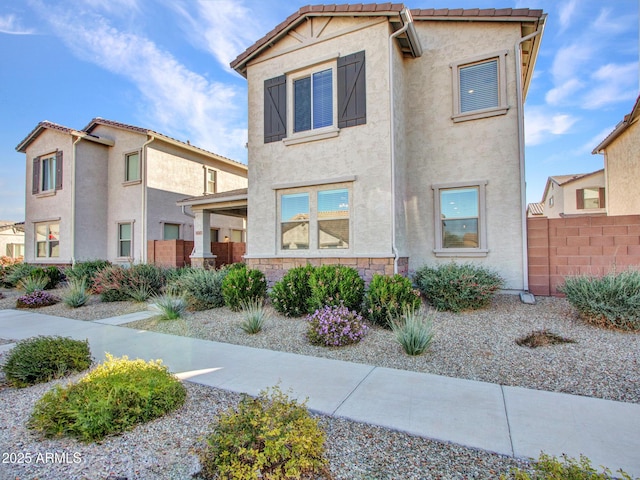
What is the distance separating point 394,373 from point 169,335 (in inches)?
179

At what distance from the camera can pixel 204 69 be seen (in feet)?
46.0

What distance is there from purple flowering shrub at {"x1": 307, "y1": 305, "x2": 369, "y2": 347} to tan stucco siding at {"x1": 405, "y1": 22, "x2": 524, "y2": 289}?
167 inches

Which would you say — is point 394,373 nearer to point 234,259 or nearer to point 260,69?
point 260,69

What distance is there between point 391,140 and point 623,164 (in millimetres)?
11691

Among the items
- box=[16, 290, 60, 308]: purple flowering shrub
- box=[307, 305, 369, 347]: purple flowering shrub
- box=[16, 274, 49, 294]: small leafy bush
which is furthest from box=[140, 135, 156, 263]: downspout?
box=[307, 305, 369, 347]: purple flowering shrub

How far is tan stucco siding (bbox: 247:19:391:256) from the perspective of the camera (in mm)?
8867

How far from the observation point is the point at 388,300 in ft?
22.4

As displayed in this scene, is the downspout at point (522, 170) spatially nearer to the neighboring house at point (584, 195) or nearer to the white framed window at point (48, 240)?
the neighboring house at point (584, 195)

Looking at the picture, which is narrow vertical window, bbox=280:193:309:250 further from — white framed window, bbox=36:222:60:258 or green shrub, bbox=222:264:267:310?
white framed window, bbox=36:222:60:258

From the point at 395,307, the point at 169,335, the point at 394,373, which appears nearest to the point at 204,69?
the point at 169,335

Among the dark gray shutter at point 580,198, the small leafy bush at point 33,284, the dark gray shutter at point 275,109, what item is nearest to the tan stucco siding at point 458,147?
the dark gray shutter at point 275,109

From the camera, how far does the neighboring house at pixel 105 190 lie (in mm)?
16031

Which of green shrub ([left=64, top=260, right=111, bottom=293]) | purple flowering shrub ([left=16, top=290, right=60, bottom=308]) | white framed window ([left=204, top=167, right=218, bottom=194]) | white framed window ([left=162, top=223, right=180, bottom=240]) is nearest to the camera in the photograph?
purple flowering shrub ([left=16, top=290, right=60, bottom=308])

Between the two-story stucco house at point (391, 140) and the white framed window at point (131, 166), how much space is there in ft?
28.1
